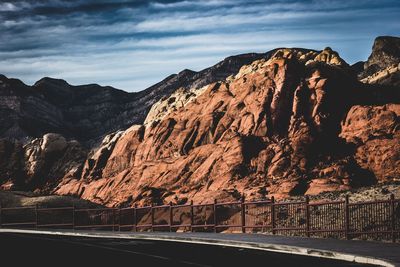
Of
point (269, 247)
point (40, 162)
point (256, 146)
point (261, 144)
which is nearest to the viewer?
point (269, 247)

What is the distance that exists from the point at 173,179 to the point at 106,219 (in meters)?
13.9

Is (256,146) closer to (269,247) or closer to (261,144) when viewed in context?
(261,144)

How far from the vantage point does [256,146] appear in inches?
3004

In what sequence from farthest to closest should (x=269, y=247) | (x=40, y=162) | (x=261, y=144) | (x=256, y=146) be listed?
(x=40, y=162)
(x=261, y=144)
(x=256, y=146)
(x=269, y=247)

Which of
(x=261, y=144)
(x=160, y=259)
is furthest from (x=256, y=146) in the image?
(x=160, y=259)

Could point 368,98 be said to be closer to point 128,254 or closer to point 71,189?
point 71,189

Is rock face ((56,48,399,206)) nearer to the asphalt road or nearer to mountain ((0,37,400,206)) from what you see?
mountain ((0,37,400,206))

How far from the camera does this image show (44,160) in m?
110

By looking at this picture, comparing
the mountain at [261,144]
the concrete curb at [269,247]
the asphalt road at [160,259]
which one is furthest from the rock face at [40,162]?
the asphalt road at [160,259]

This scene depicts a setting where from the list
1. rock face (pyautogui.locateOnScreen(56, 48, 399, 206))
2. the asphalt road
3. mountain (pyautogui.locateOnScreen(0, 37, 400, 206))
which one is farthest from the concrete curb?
rock face (pyautogui.locateOnScreen(56, 48, 399, 206))

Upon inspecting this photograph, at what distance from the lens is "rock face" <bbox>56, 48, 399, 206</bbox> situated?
6869cm

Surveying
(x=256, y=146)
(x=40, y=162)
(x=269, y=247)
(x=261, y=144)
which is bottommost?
(x=269, y=247)

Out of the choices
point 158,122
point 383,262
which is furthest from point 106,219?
point 383,262

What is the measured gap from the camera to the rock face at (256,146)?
68.7 meters
